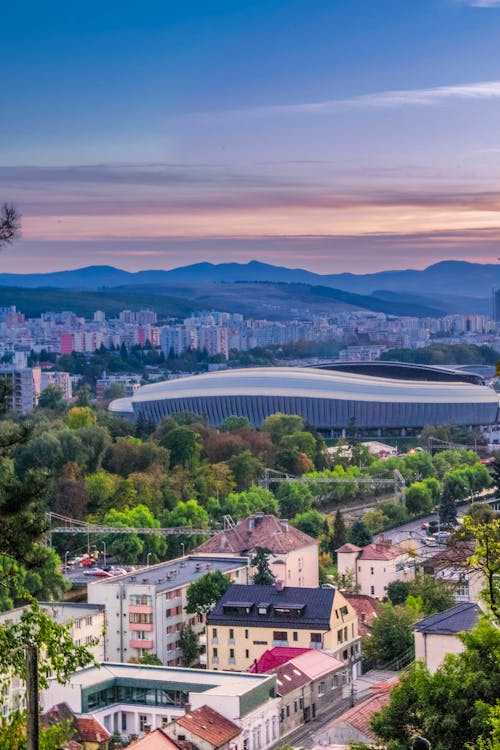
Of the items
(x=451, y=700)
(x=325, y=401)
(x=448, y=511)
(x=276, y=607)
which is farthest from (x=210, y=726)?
(x=325, y=401)

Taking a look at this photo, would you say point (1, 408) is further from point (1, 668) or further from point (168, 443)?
point (168, 443)

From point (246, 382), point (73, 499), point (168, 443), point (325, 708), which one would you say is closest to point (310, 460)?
point (168, 443)

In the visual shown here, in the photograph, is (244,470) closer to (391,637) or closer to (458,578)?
(458,578)

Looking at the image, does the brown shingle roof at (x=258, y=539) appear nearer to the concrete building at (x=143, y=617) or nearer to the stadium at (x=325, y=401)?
the concrete building at (x=143, y=617)

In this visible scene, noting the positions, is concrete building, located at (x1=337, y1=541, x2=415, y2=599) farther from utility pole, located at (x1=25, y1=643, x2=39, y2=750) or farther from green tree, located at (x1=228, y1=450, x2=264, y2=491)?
utility pole, located at (x1=25, y1=643, x2=39, y2=750)

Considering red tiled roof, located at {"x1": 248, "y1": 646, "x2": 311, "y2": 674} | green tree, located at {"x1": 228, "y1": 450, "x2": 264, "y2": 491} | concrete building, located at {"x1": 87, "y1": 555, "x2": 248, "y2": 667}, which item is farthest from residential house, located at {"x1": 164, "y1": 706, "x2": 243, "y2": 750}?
green tree, located at {"x1": 228, "y1": 450, "x2": 264, "y2": 491}

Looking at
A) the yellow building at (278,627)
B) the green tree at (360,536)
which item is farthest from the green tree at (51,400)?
the yellow building at (278,627)

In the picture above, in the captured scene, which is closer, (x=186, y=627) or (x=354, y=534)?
(x=186, y=627)
